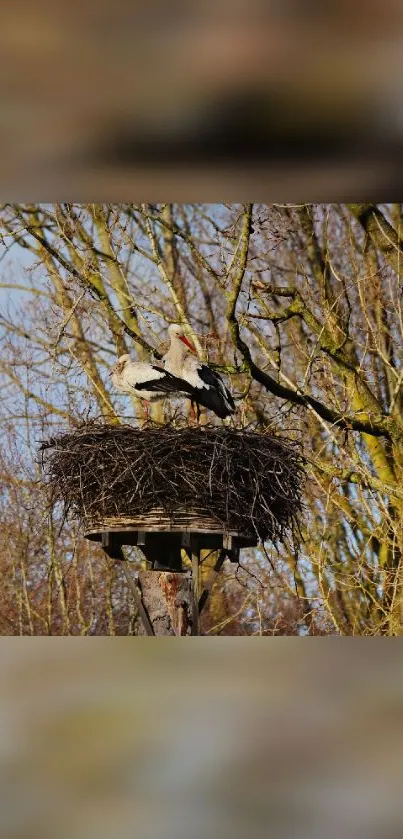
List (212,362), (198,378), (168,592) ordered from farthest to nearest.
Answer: (212,362) < (198,378) < (168,592)

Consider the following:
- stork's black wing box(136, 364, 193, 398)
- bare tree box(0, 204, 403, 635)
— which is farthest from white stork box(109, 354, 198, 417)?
bare tree box(0, 204, 403, 635)

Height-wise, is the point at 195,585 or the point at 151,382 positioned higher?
the point at 151,382

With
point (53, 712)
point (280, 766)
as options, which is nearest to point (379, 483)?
point (53, 712)

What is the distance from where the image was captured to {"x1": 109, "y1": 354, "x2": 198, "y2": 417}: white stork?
3.16 meters

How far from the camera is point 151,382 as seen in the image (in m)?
3.20

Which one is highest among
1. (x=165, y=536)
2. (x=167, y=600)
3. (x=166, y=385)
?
(x=166, y=385)

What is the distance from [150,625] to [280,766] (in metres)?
1.03

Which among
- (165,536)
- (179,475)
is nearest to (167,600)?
(165,536)

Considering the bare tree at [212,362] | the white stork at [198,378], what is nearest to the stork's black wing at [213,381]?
the white stork at [198,378]

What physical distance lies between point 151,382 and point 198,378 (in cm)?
13

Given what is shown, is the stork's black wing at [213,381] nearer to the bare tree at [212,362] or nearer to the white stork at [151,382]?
the white stork at [151,382]

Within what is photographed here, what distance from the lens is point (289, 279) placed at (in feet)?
21.3

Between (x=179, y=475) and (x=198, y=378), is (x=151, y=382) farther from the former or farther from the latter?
(x=179, y=475)

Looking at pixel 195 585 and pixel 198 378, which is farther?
pixel 198 378
